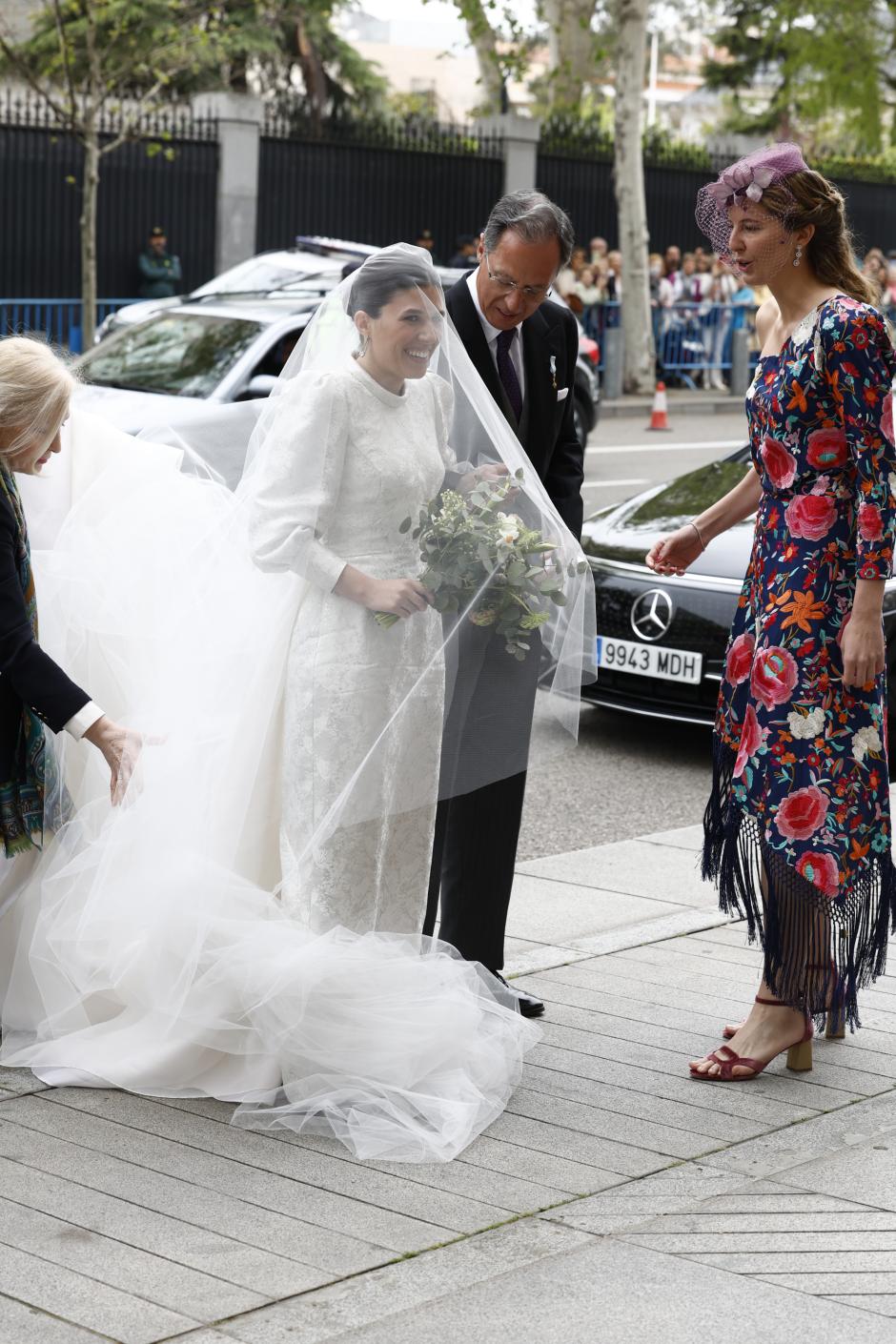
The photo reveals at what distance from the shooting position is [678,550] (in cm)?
442

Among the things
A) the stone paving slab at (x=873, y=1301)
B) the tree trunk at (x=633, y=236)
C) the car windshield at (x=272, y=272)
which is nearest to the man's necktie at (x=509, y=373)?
the stone paving slab at (x=873, y=1301)

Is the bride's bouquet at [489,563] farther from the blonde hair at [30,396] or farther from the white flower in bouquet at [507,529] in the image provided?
the blonde hair at [30,396]

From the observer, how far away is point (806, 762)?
3973mm

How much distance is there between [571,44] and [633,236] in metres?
6.74

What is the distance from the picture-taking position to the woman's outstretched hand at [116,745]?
3.90m

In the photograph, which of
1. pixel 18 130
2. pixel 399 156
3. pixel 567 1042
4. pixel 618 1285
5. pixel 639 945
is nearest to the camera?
pixel 618 1285

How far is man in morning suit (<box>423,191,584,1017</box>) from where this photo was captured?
13.5 ft

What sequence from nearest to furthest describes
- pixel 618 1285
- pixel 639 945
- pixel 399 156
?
pixel 618 1285 < pixel 639 945 < pixel 399 156

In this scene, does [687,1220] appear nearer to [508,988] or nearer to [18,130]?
[508,988]

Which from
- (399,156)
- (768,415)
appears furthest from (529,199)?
(399,156)

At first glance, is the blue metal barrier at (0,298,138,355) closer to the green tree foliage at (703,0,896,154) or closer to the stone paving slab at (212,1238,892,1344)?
the green tree foliage at (703,0,896,154)

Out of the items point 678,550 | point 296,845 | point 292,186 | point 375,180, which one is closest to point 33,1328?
point 296,845

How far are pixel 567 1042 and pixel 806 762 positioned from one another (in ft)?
3.00

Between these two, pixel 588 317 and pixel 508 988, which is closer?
pixel 508 988
